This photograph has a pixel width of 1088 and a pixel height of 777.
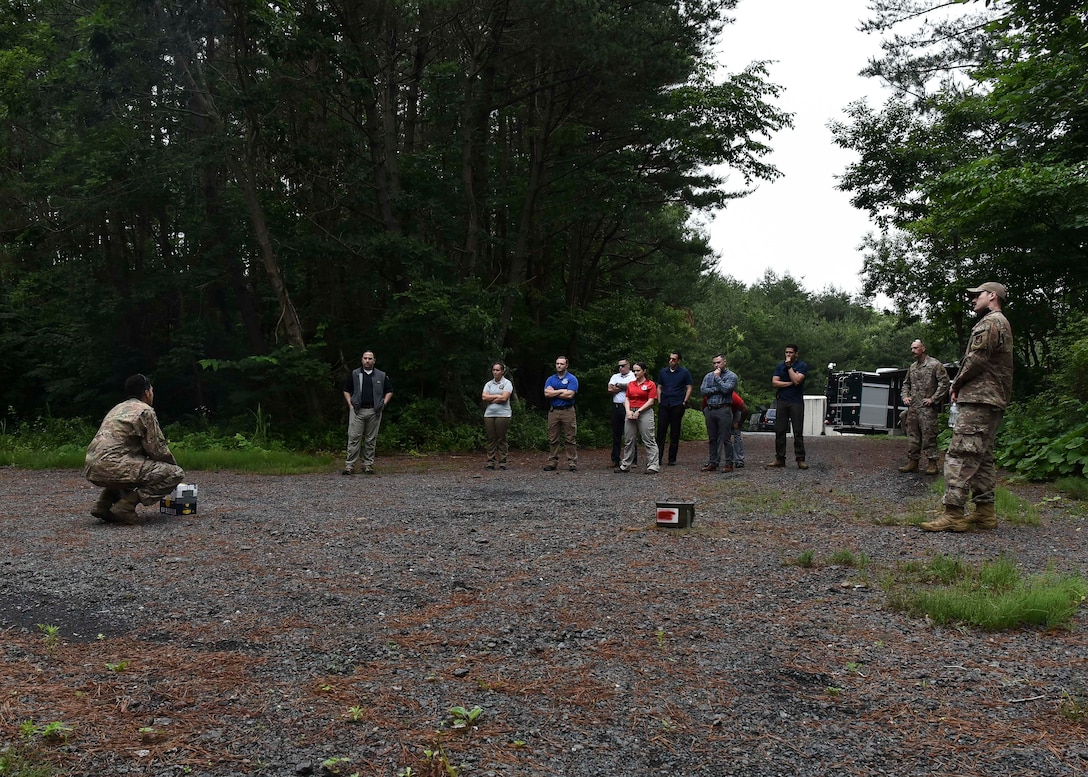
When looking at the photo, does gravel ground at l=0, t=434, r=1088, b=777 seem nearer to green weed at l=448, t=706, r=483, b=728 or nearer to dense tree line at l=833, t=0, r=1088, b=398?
green weed at l=448, t=706, r=483, b=728

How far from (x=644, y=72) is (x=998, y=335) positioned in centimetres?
1501

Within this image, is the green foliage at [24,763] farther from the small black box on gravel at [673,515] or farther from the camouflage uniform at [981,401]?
the camouflage uniform at [981,401]

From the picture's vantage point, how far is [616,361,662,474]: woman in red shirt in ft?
46.2

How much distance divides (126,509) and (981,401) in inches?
318

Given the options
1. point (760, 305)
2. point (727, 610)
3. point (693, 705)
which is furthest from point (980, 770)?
point (760, 305)

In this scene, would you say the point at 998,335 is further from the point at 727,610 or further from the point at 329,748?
the point at 329,748

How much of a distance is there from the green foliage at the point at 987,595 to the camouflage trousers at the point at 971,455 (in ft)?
5.96

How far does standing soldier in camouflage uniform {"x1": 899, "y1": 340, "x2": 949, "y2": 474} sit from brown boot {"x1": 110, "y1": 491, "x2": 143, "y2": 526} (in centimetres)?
1070

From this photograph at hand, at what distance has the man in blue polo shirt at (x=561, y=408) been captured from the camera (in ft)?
48.7

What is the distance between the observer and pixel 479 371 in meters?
21.9

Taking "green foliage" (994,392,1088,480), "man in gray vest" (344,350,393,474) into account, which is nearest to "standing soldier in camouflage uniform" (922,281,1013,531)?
"green foliage" (994,392,1088,480)

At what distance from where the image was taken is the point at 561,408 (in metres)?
15.1

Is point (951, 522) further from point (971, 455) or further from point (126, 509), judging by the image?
point (126, 509)

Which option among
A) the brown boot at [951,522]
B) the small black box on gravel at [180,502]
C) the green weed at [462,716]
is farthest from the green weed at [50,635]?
the brown boot at [951,522]
